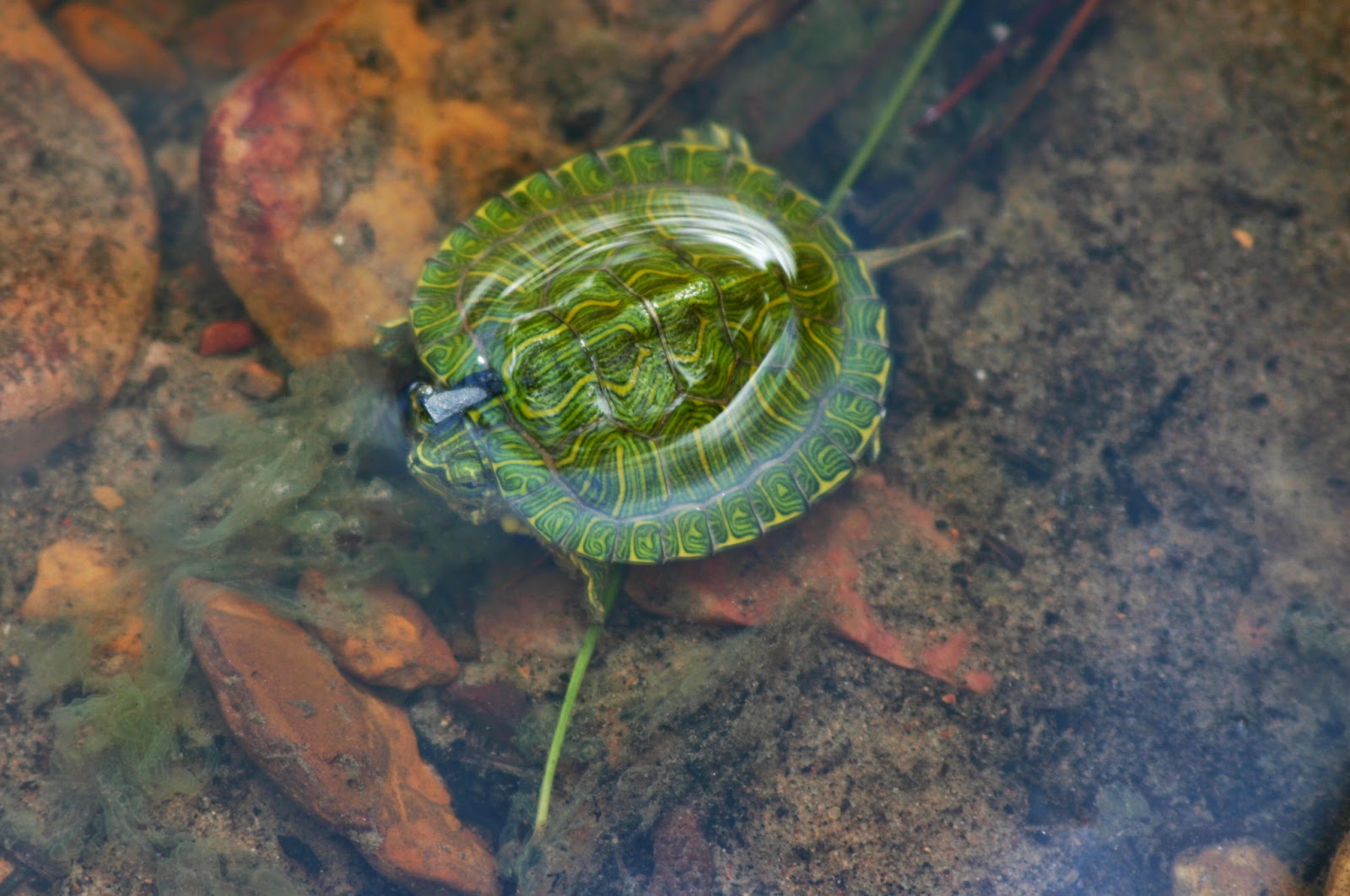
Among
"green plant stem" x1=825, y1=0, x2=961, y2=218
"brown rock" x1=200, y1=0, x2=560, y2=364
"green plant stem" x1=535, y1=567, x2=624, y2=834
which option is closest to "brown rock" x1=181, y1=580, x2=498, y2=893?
"green plant stem" x1=535, y1=567, x2=624, y2=834

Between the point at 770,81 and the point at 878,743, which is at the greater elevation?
the point at 770,81

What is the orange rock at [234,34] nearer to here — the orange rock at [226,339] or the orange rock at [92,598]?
the orange rock at [226,339]

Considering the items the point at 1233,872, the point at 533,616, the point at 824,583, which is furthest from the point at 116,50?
the point at 1233,872

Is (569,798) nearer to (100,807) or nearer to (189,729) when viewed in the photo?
(189,729)

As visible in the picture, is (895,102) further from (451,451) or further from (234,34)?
(234,34)

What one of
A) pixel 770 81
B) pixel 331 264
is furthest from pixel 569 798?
pixel 770 81

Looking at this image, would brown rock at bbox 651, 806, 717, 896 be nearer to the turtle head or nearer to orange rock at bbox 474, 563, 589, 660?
orange rock at bbox 474, 563, 589, 660
